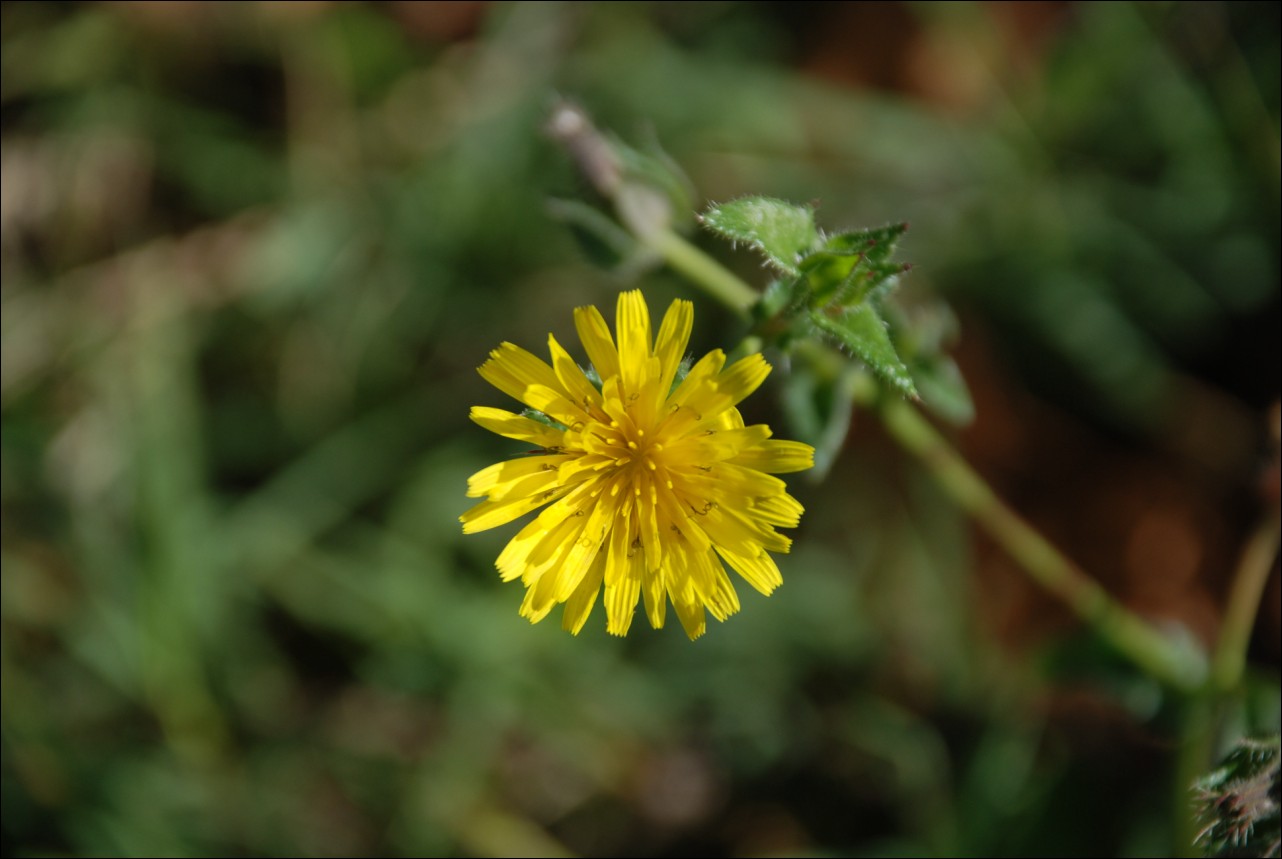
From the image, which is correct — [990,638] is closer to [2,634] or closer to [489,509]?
[489,509]

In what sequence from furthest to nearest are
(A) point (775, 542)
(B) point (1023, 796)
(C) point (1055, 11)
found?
(C) point (1055, 11) < (B) point (1023, 796) < (A) point (775, 542)

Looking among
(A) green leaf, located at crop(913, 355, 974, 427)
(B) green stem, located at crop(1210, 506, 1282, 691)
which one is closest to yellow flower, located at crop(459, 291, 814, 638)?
(A) green leaf, located at crop(913, 355, 974, 427)

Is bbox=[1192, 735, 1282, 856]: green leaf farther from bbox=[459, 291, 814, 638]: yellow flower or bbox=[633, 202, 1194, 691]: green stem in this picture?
bbox=[459, 291, 814, 638]: yellow flower

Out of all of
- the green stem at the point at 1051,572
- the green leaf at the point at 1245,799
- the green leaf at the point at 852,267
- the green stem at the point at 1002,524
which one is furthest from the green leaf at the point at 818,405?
the green leaf at the point at 1245,799

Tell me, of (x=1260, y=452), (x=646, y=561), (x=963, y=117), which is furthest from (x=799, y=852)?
(x=963, y=117)

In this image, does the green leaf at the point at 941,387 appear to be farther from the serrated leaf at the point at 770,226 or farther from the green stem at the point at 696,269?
the serrated leaf at the point at 770,226

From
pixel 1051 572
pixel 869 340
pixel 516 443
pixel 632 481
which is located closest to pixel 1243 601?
pixel 1051 572
